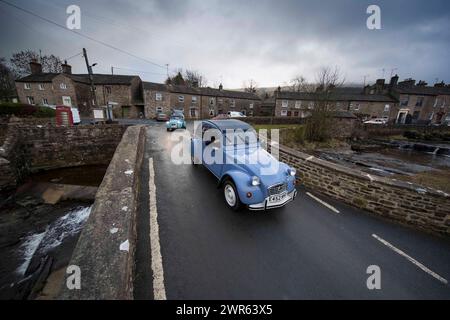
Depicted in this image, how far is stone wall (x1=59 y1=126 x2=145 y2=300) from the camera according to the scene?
195 centimetres

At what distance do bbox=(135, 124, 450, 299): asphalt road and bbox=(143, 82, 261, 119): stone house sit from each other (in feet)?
102

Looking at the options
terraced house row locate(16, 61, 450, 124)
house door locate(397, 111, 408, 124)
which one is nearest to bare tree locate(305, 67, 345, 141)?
terraced house row locate(16, 61, 450, 124)

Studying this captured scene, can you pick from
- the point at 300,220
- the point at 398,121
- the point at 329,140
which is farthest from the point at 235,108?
the point at 300,220

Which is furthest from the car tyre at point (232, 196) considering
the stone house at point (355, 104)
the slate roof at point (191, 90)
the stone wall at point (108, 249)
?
the stone house at point (355, 104)

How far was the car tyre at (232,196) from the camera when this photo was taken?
4.21 m

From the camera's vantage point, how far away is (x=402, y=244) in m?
3.69

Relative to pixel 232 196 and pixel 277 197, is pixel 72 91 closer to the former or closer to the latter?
pixel 232 196

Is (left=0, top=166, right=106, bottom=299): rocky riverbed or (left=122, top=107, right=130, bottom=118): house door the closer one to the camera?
(left=0, top=166, right=106, bottom=299): rocky riverbed

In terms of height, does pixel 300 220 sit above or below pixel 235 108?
below

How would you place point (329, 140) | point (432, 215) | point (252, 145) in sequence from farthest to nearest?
point (329, 140), point (252, 145), point (432, 215)

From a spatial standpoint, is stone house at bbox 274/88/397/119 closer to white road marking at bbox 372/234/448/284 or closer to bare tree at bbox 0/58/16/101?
white road marking at bbox 372/234/448/284

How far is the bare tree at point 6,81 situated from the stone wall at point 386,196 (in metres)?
57.7
